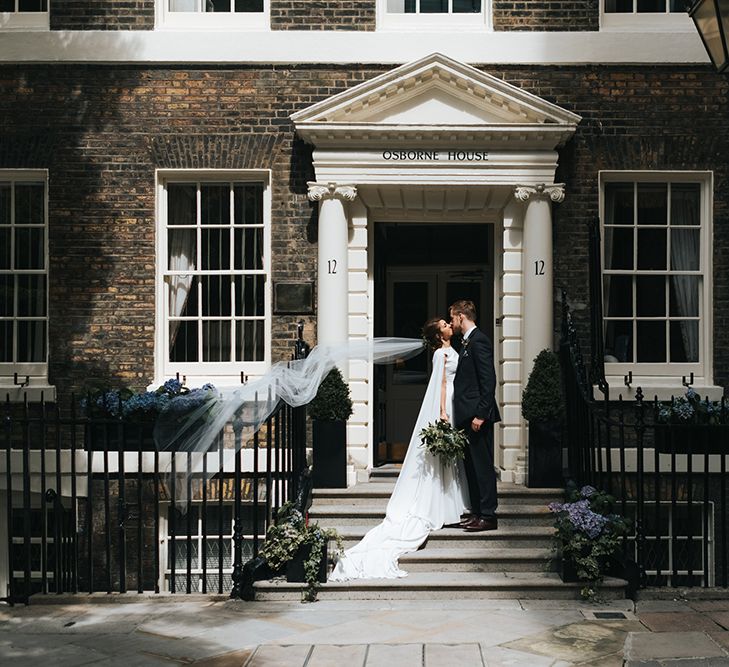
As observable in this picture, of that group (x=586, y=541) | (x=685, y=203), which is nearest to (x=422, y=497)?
(x=586, y=541)

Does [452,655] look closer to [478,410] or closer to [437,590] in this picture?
[437,590]

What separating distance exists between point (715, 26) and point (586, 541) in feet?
13.4

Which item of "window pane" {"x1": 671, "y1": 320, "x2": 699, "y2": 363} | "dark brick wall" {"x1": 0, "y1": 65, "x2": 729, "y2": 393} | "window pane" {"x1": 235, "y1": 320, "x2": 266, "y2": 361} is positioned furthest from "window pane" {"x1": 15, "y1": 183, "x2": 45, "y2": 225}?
"window pane" {"x1": 671, "y1": 320, "x2": 699, "y2": 363}

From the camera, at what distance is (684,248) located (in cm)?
1136

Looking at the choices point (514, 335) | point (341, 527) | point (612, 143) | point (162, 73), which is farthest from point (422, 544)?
point (162, 73)

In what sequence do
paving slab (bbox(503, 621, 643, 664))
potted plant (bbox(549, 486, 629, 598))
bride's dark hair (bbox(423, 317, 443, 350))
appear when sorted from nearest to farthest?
paving slab (bbox(503, 621, 643, 664)) → potted plant (bbox(549, 486, 629, 598)) → bride's dark hair (bbox(423, 317, 443, 350))

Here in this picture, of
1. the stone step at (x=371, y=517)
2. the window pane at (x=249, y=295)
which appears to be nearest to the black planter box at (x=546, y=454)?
the stone step at (x=371, y=517)

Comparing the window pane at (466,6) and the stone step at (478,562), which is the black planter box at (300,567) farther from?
the window pane at (466,6)

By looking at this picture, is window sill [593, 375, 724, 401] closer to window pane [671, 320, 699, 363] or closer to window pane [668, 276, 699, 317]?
window pane [671, 320, 699, 363]

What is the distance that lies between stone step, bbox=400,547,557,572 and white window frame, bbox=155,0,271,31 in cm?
596

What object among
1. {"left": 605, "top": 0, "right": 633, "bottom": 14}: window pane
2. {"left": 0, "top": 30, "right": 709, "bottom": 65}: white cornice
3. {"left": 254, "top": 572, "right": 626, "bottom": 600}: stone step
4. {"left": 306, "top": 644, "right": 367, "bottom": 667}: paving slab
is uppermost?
{"left": 605, "top": 0, "right": 633, "bottom": 14}: window pane

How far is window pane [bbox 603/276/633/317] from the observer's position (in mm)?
11359

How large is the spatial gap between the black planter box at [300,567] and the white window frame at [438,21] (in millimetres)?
5801

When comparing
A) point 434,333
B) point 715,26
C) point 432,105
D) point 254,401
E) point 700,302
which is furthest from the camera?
point 700,302
